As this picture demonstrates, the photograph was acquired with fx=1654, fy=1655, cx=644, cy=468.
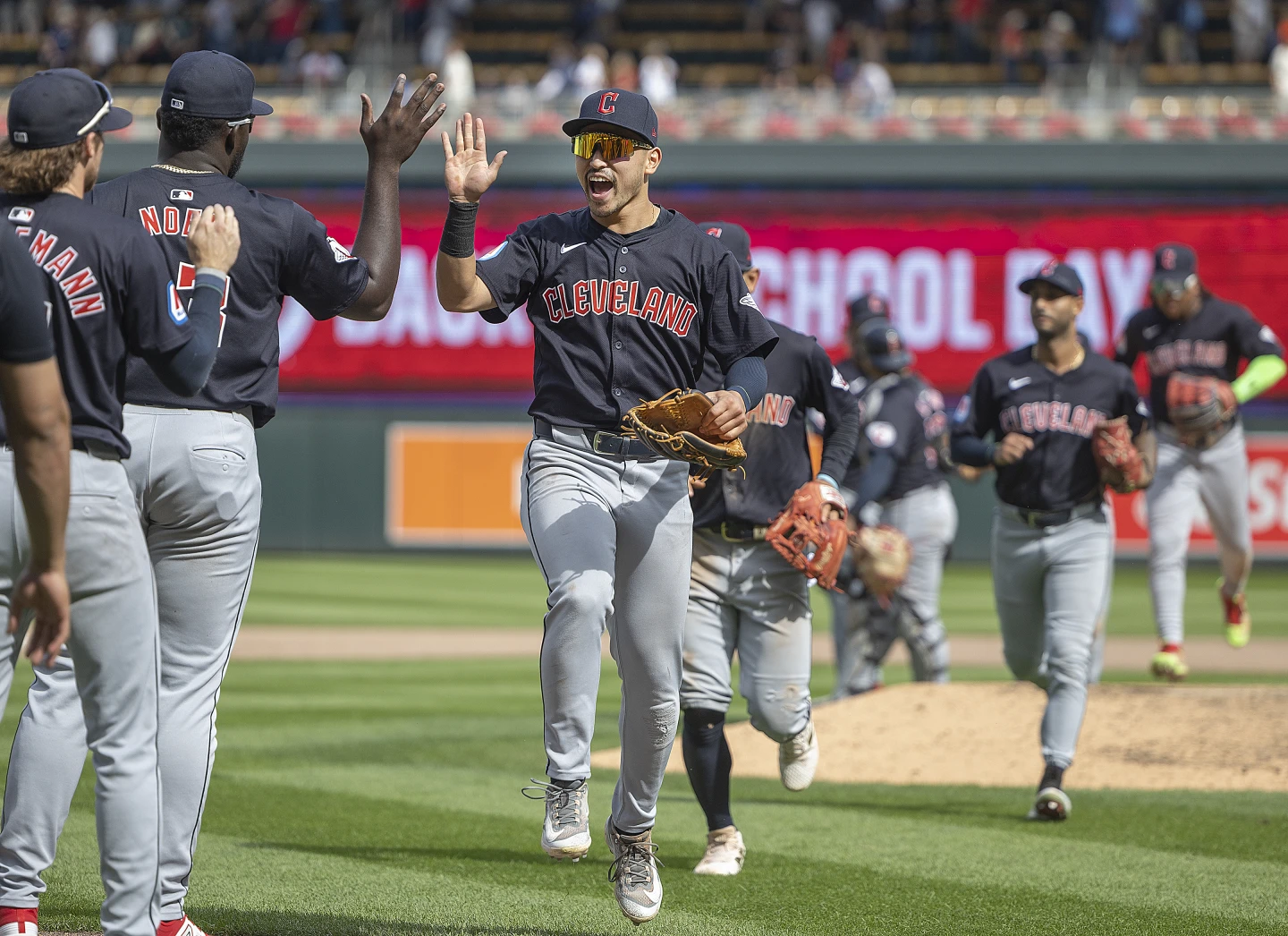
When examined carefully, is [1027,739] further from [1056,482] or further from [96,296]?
[96,296]

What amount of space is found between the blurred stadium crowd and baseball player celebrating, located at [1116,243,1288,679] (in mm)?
10835

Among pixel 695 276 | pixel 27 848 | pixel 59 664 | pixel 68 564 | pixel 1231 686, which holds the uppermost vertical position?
pixel 695 276

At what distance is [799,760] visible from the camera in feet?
19.4

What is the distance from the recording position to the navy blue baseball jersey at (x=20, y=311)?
3176 mm

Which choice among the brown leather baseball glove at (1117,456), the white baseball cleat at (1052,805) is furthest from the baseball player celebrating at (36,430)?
the brown leather baseball glove at (1117,456)

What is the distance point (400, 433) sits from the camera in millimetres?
21125

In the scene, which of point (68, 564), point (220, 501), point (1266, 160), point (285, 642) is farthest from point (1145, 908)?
point (1266, 160)

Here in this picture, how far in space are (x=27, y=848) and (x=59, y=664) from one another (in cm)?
45

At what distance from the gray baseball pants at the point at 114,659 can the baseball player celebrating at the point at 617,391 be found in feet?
4.08

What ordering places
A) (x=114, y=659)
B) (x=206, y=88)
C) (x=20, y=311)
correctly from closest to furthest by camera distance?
(x=20, y=311), (x=114, y=659), (x=206, y=88)

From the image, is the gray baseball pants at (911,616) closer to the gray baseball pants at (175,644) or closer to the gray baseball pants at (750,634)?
the gray baseball pants at (750,634)

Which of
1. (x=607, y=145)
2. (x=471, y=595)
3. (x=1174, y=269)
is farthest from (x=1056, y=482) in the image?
(x=471, y=595)

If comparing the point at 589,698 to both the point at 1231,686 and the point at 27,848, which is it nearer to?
the point at 27,848

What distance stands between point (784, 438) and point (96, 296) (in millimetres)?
3115
